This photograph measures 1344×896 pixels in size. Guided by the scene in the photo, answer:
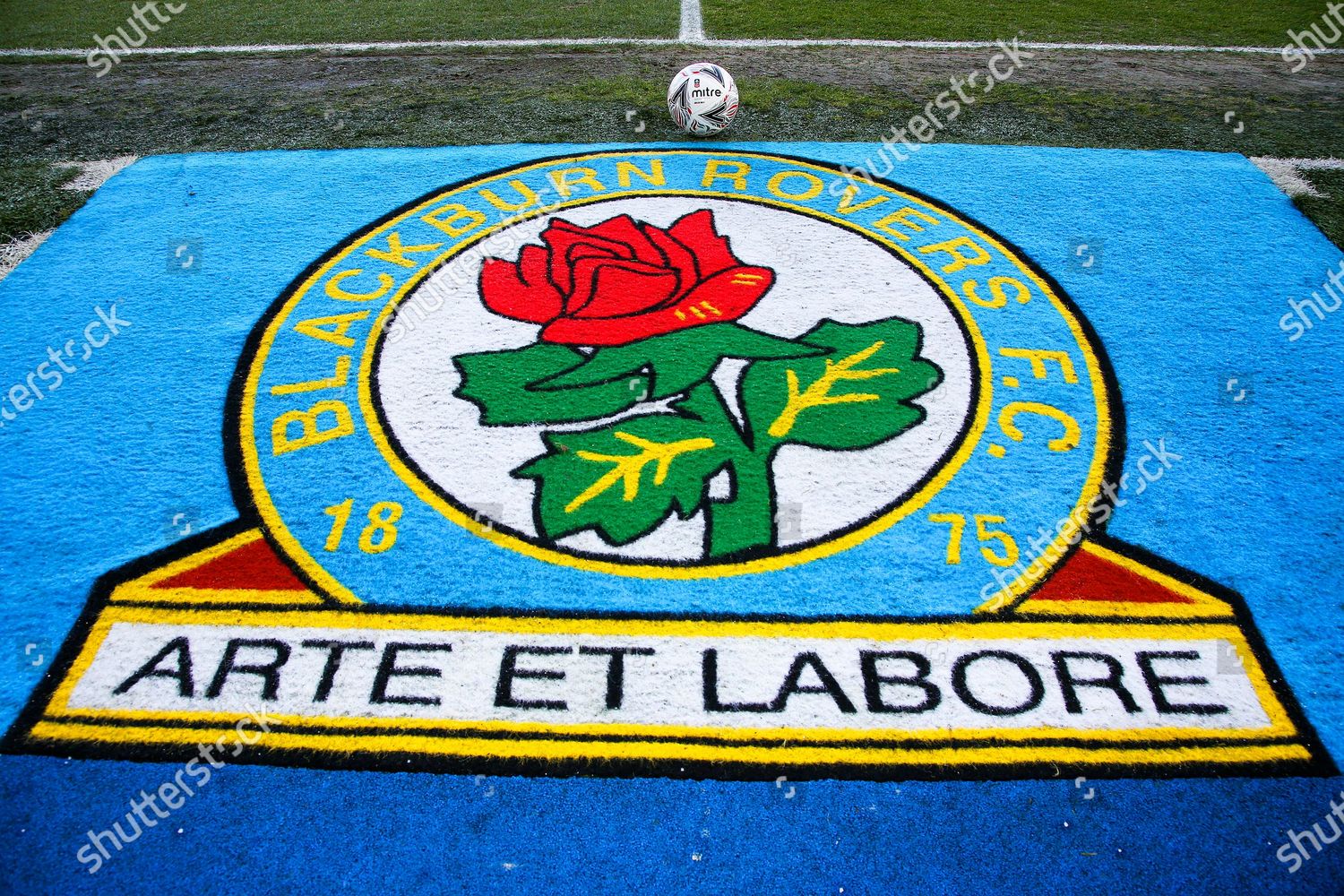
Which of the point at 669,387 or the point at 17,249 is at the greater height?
the point at 17,249

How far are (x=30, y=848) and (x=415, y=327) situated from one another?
2487 mm

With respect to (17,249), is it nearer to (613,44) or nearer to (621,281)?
(621,281)

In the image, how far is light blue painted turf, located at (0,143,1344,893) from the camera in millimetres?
2256

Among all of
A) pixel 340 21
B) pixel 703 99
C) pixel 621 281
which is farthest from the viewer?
A: pixel 340 21

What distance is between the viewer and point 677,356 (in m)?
3.85

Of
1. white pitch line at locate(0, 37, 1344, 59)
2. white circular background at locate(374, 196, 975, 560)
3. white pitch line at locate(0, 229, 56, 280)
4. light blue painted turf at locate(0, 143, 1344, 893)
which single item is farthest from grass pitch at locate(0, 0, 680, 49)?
white circular background at locate(374, 196, 975, 560)

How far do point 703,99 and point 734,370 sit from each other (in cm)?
269

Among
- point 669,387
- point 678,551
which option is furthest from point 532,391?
point 678,551

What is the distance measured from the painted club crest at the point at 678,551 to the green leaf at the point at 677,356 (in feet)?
0.06

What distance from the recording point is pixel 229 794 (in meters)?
2.38

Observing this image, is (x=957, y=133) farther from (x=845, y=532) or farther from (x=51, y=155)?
(x=51, y=155)

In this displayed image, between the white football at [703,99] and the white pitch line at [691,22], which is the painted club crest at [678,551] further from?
the white pitch line at [691,22]

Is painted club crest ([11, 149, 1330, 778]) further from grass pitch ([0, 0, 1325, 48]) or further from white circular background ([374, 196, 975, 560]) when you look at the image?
grass pitch ([0, 0, 1325, 48])

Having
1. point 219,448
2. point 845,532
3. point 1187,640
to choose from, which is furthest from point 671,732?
point 219,448
